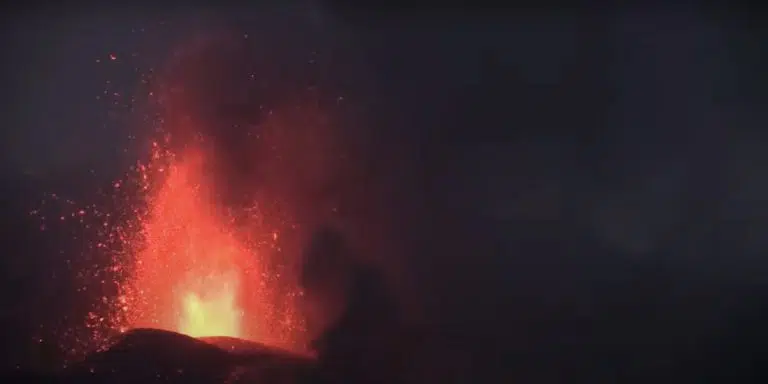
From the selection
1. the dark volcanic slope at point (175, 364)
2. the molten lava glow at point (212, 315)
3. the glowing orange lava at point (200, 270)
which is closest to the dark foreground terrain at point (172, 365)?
the dark volcanic slope at point (175, 364)

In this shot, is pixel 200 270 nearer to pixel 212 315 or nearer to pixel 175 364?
pixel 212 315

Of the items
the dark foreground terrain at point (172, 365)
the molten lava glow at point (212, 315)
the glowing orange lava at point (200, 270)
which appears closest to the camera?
the dark foreground terrain at point (172, 365)

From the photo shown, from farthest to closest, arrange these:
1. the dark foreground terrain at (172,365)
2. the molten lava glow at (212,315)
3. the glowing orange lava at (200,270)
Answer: the glowing orange lava at (200,270), the molten lava glow at (212,315), the dark foreground terrain at (172,365)

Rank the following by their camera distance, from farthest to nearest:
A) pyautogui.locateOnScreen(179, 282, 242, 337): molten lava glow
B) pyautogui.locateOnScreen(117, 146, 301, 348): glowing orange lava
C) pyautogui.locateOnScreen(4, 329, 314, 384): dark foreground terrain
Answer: pyautogui.locateOnScreen(117, 146, 301, 348): glowing orange lava
pyautogui.locateOnScreen(179, 282, 242, 337): molten lava glow
pyautogui.locateOnScreen(4, 329, 314, 384): dark foreground terrain

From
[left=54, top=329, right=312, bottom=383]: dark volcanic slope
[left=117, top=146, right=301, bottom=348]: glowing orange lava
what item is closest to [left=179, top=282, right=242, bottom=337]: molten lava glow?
[left=117, top=146, right=301, bottom=348]: glowing orange lava

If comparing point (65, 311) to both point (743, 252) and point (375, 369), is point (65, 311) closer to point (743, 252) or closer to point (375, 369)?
point (375, 369)

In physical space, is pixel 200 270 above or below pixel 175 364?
above

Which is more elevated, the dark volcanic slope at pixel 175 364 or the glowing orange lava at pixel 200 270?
the glowing orange lava at pixel 200 270

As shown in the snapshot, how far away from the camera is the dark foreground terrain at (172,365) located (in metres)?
14.4

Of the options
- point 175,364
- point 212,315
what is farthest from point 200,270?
point 175,364

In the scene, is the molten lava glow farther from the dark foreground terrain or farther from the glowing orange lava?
the dark foreground terrain

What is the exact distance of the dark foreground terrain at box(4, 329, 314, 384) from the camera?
47.2 feet

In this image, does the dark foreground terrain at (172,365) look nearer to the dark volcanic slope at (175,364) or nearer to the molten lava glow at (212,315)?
the dark volcanic slope at (175,364)

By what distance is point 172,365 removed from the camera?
14.9m
